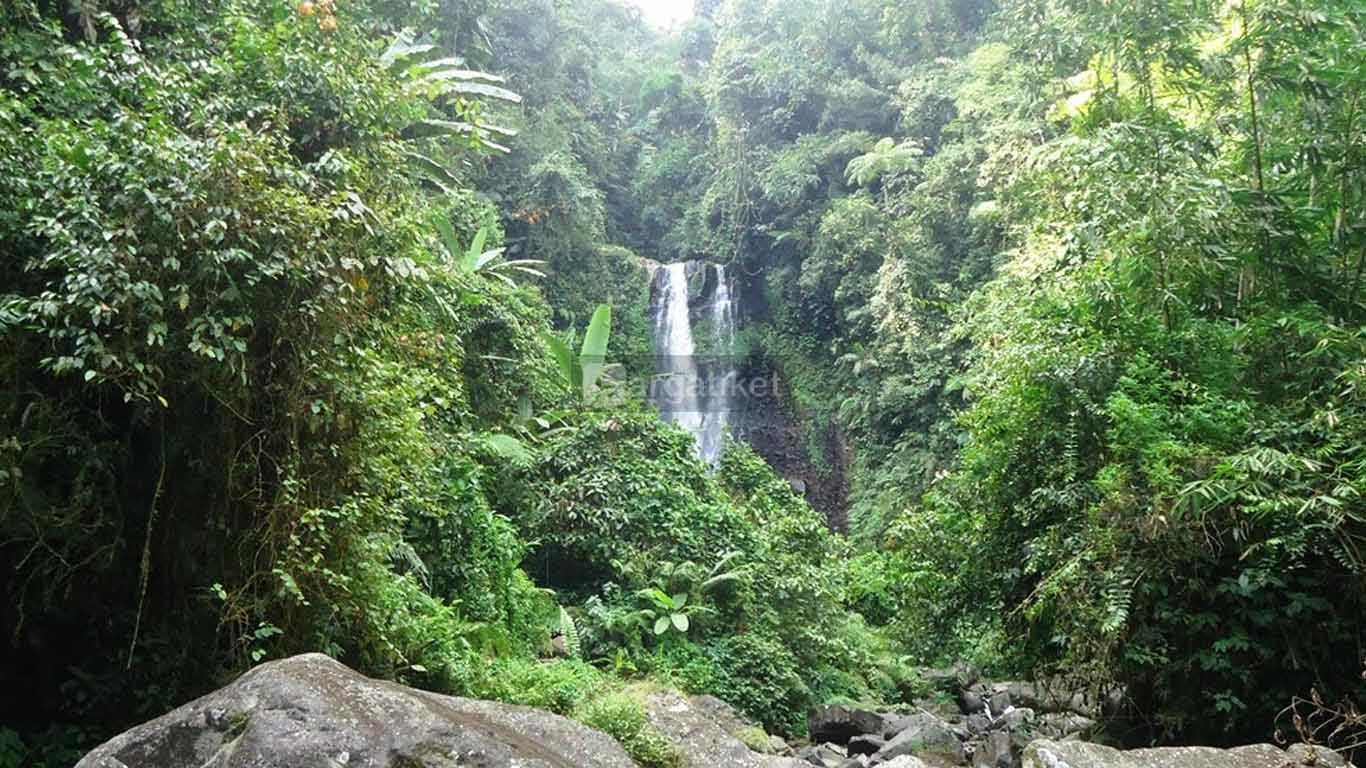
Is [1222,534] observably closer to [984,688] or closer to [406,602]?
[406,602]

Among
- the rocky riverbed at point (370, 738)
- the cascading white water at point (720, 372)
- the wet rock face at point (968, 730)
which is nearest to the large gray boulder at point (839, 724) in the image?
the wet rock face at point (968, 730)

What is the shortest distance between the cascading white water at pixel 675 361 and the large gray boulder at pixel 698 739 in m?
16.4

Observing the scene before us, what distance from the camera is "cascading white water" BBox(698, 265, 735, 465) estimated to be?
75.9 ft

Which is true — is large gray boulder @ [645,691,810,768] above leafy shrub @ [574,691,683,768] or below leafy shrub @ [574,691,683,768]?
below

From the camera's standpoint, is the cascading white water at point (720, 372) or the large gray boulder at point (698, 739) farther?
the cascading white water at point (720, 372)

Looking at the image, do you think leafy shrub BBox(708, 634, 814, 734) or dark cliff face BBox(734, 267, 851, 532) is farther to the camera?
dark cliff face BBox(734, 267, 851, 532)

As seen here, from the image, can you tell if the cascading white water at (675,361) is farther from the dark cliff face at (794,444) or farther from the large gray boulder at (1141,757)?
the large gray boulder at (1141,757)

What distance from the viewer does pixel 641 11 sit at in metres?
32.8

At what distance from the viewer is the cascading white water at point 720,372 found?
911 inches

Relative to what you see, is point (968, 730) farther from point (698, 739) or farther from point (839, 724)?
point (698, 739)

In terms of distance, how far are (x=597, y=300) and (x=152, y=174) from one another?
18.0 metres

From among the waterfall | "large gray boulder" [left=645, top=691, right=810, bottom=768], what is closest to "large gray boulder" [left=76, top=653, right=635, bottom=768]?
"large gray boulder" [left=645, top=691, right=810, bottom=768]

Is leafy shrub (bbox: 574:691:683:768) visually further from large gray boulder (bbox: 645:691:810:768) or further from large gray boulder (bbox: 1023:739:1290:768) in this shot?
large gray boulder (bbox: 1023:739:1290:768)

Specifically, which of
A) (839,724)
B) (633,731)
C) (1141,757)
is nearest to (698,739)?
(633,731)
